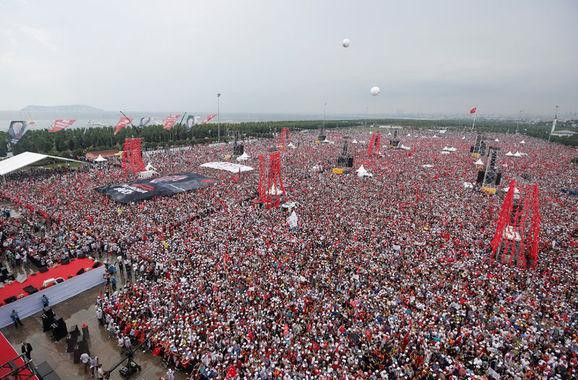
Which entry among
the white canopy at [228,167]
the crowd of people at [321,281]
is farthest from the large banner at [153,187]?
the white canopy at [228,167]

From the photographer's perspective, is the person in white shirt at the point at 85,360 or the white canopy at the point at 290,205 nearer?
the person in white shirt at the point at 85,360

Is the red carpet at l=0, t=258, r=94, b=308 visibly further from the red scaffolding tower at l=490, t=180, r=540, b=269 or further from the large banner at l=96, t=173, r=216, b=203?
the red scaffolding tower at l=490, t=180, r=540, b=269

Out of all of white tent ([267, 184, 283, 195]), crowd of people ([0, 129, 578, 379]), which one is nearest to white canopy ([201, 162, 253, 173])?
crowd of people ([0, 129, 578, 379])

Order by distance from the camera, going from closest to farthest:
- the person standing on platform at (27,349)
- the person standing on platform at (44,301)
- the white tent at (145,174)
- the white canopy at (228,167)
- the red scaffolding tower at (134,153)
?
1. the person standing on platform at (27,349)
2. the person standing on platform at (44,301)
3. the white tent at (145,174)
4. the red scaffolding tower at (134,153)
5. the white canopy at (228,167)

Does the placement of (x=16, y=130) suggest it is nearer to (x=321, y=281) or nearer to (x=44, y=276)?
(x=44, y=276)

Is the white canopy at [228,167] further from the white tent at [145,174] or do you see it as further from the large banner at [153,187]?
the white tent at [145,174]

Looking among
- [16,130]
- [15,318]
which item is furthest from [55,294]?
[16,130]
